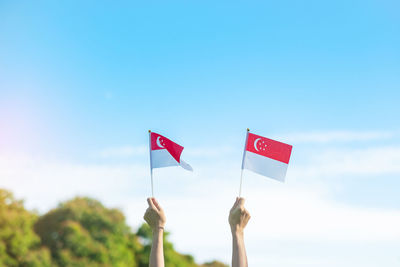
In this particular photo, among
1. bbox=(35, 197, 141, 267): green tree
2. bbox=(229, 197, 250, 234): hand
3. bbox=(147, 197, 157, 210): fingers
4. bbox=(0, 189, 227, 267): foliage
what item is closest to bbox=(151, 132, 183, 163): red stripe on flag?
bbox=(147, 197, 157, 210): fingers

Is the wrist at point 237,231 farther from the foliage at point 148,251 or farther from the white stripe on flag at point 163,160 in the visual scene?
the foliage at point 148,251

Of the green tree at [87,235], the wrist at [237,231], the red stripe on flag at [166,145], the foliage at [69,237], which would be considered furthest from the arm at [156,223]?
the green tree at [87,235]

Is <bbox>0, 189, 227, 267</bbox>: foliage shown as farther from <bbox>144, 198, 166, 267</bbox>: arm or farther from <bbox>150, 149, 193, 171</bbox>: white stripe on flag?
<bbox>144, 198, 166, 267</bbox>: arm

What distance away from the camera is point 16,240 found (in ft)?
121

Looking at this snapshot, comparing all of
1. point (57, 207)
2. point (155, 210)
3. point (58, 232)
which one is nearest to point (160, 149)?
point (155, 210)

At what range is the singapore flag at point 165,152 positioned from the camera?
22.1 feet

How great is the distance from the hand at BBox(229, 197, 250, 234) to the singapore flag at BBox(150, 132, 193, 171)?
96.0 inches

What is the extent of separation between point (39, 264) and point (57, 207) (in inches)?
276

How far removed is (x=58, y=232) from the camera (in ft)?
131

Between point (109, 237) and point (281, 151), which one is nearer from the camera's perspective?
point (281, 151)

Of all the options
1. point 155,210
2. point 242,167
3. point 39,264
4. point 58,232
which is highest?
point 58,232

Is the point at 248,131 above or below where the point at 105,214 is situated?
below

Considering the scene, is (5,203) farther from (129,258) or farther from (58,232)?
(129,258)

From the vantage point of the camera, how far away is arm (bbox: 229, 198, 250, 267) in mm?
4078
